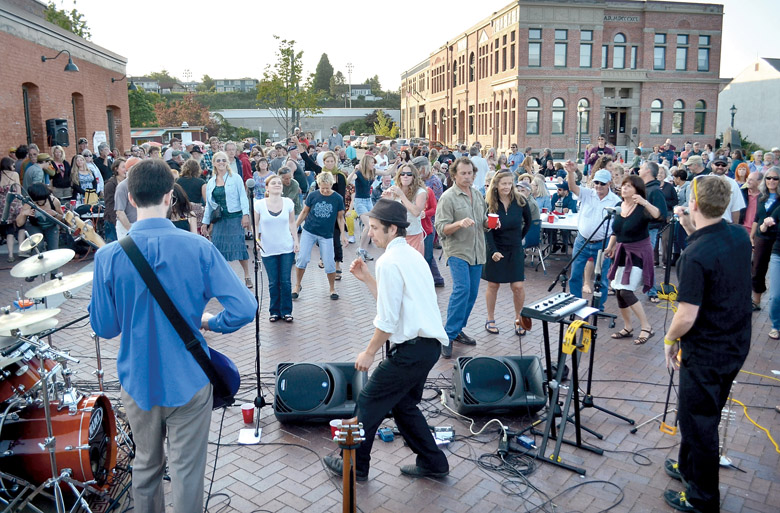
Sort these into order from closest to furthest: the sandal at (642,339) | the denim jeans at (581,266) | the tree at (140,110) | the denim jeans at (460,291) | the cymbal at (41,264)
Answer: the cymbal at (41,264)
the denim jeans at (460,291)
the sandal at (642,339)
the denim jeans at (581,266)
the tree at (140,110)

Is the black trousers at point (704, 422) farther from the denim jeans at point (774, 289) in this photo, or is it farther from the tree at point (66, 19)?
the tree at point (66, 19)

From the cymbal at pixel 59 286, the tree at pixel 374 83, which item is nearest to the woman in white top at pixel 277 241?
the cymbal at pixel 59 286

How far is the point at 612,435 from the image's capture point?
4859mm

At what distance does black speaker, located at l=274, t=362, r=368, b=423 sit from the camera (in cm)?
488

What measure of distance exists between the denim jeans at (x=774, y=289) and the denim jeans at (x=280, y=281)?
5.67 metres

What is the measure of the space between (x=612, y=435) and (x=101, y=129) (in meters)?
22.0

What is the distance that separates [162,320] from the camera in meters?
2.89

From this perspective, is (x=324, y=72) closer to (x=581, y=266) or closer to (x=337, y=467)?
(x=581, y=266)

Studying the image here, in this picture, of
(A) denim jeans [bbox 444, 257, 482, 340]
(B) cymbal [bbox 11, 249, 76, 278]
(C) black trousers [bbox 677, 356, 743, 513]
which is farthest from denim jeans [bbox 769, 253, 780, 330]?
(B) cymbal [bbox 11, 249, 76, 278]

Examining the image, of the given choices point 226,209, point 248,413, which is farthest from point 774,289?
point 226,209

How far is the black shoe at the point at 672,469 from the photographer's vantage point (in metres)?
4.18

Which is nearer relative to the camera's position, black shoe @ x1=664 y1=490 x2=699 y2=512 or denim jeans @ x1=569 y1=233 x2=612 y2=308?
black shoe @ x1=664 y1=490 x2=699 y2=512

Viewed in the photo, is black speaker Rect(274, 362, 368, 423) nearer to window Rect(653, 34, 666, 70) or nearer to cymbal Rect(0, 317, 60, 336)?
cymbal Rect(0, 317, 60, 336)

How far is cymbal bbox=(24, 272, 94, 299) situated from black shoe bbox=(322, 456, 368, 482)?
2.02 m
